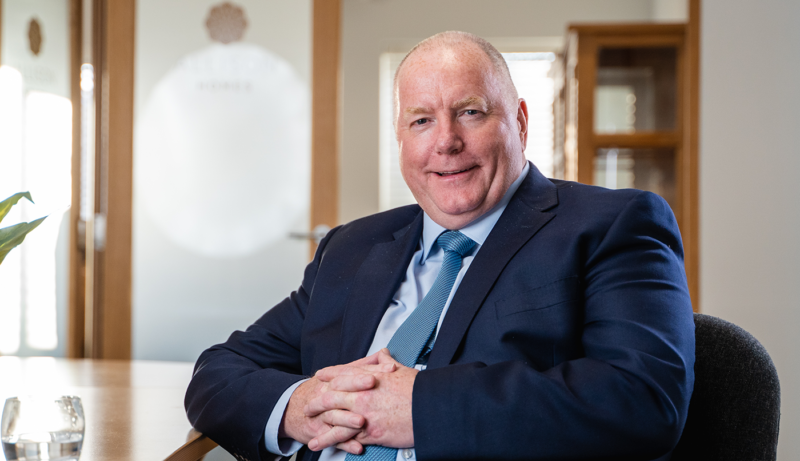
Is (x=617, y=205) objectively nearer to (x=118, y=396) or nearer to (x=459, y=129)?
(x=459, y=129)

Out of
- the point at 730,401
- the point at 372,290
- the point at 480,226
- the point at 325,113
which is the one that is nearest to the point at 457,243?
the point at 480,226

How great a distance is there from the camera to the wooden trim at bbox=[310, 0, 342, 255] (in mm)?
2930

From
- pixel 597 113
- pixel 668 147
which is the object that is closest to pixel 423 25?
pixel 597 113

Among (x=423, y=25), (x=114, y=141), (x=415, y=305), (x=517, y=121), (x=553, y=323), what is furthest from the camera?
(x=423, y=25)

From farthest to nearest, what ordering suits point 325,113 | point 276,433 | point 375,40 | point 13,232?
1. point 375,40
2. point 325,113
3. point 276,433
4. point 13,232

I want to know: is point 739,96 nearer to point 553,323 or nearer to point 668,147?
point 668,147

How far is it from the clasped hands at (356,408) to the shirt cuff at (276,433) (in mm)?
12

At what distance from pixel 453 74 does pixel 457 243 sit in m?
0.31

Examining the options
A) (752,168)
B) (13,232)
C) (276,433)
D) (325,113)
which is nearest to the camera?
(13,232)

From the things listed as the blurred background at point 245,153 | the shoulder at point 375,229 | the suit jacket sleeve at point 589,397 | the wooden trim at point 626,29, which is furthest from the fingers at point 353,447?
the wooden trim at point 626,29

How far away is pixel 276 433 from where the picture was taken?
109 cm

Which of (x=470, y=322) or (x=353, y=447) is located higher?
(x=470, y=322)

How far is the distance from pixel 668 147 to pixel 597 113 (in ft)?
1.23

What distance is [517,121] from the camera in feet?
4.48
